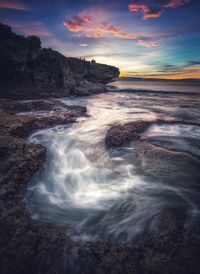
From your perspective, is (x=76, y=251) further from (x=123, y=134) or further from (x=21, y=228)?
(x=123, y=134)

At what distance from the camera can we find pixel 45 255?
3814 mm

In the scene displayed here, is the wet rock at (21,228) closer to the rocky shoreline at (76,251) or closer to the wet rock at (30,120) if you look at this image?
the rocky shoreline at (76,251)

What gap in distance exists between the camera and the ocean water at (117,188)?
192 inches

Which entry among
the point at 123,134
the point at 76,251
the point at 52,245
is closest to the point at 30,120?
the point at 123,134

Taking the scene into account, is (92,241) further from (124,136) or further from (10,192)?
(124,136)

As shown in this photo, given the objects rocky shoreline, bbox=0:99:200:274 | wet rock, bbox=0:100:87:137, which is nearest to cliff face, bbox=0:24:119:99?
wet rock, bbox=0:100:87:137

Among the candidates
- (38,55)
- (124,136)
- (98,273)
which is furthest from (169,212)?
(38,55)

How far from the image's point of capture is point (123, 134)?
32.4ft

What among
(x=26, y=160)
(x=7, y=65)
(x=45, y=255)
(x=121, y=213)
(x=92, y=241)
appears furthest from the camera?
(x=7, y=65)

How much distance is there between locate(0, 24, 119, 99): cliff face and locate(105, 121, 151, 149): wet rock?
13.2 meters

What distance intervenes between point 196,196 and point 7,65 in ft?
73.6

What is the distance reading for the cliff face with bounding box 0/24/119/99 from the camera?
71.1ft

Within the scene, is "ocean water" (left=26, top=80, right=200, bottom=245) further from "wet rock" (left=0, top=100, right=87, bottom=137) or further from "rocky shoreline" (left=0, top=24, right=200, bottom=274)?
"wet rock" (left=0, top=100, right=87, bottom=137)

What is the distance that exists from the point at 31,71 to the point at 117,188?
21529mm
